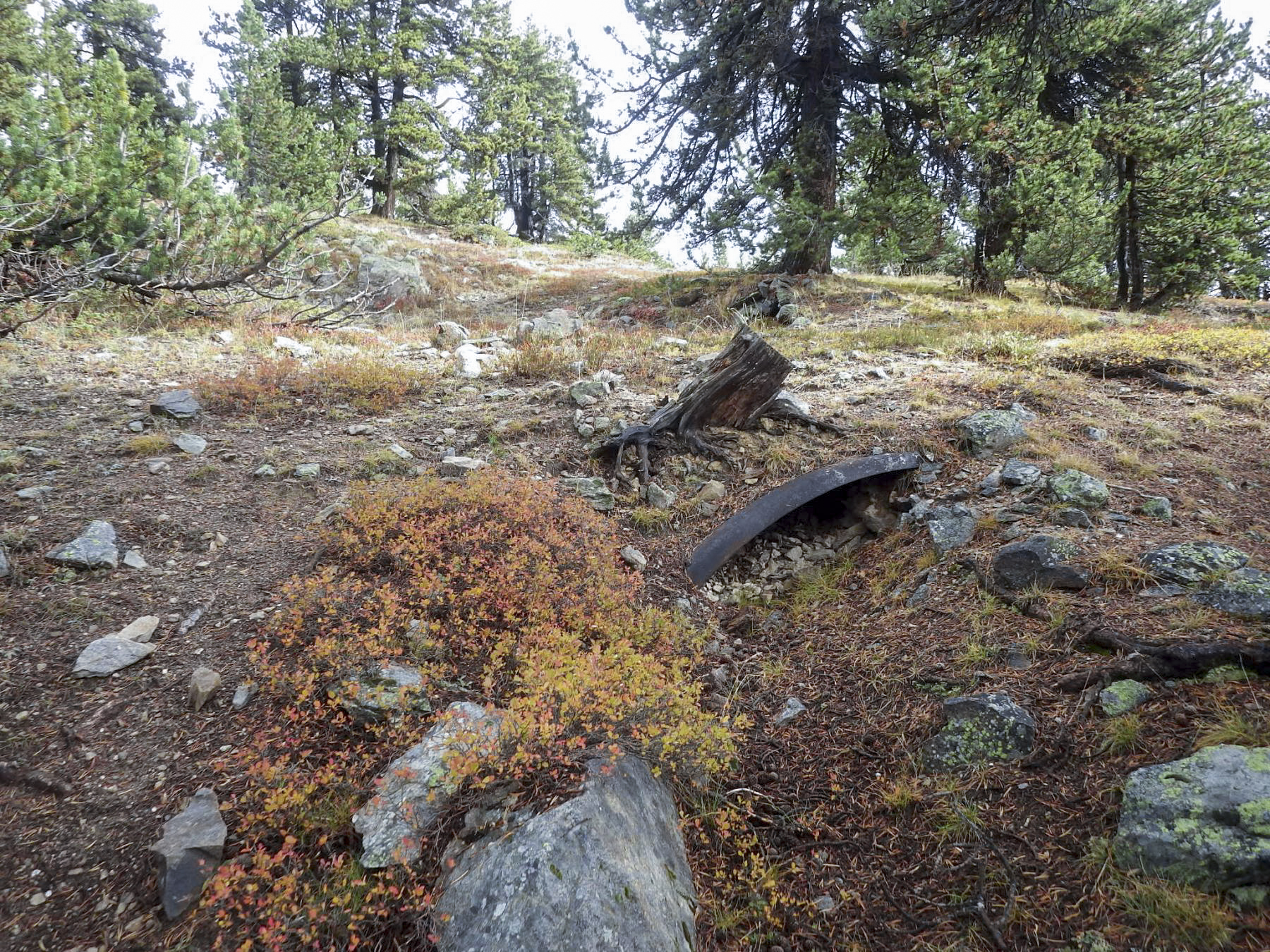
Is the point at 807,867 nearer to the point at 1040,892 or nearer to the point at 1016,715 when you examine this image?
the point at 1040,892

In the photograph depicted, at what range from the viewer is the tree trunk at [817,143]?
12.1 m

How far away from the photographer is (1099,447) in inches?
220

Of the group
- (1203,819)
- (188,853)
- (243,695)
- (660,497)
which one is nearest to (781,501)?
(660,497)

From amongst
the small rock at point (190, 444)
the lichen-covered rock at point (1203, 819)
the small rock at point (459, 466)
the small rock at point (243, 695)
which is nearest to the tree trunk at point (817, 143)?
the small rock at point (459, 466)

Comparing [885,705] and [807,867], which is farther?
[885,705]

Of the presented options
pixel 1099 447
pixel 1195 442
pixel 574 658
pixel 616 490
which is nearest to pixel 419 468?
pixel 616 490

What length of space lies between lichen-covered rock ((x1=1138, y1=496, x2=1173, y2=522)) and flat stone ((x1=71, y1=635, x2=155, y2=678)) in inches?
261

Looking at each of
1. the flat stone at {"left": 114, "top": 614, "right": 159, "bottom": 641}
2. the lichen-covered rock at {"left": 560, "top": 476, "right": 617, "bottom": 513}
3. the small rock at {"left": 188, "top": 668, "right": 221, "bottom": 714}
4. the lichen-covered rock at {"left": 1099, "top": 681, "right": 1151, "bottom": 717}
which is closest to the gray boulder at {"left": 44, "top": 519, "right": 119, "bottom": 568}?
the flat stone at {"left": 114, "top": 614, "right": 159, "bottom": 641}

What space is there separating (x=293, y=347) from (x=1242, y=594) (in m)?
11.3

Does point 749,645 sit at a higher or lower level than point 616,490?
lower

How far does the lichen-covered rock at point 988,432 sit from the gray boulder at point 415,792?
5031 millimetres

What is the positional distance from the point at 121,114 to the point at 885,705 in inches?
290

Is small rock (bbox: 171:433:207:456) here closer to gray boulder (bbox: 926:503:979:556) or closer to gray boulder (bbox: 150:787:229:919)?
gray boulder (bbox: 150:787:229:919)

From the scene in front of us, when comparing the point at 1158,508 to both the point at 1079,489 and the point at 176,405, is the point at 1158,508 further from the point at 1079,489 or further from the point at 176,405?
the point at 176,405
